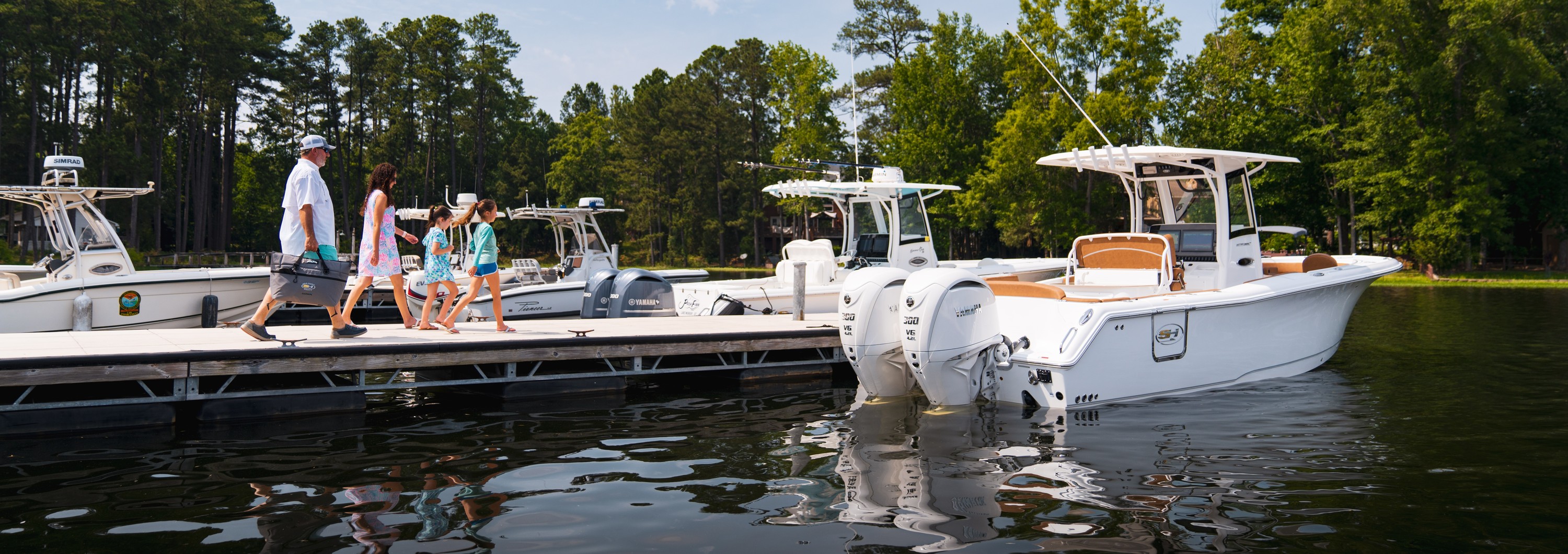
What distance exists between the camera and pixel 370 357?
7766mm

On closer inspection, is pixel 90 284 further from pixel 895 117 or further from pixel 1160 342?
pixel 895 117

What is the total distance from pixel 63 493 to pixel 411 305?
455 inches

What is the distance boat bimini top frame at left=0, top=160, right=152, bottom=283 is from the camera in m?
12.5

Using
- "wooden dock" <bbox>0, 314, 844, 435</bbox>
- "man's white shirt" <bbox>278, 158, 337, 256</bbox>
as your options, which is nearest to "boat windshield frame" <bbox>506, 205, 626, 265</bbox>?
"wooden dock" <bbox>0, 314, 844, 435</bbox>

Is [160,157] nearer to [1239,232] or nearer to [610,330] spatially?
[610,330]

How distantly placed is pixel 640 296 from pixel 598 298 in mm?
656

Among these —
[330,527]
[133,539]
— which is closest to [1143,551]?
[330,527]

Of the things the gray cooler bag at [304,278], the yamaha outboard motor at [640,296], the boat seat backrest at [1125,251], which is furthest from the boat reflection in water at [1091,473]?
the yamaha outboard motor at [640,296]

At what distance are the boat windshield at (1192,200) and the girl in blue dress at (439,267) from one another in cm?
792

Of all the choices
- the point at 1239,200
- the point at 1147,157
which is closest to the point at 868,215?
the point at 1147,157

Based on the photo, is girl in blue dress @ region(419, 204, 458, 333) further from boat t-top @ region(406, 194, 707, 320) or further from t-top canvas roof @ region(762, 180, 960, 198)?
t-top canvas roof @ region(762, 180, 960, 198)

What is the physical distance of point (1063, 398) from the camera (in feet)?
24.3

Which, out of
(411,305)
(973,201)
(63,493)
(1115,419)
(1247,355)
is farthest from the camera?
(973,201)

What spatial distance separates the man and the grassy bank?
1136 inches
